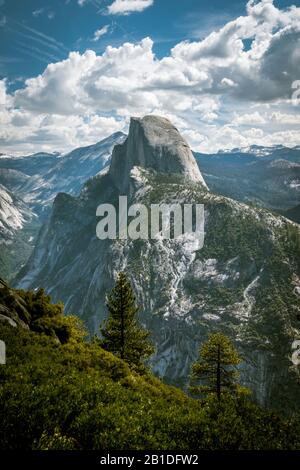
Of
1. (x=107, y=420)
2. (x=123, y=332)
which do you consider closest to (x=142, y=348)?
(x=123, y=332)

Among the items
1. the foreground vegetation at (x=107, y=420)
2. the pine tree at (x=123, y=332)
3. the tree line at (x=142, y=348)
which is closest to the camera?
the foreground vegetation at (x=107, y=420)

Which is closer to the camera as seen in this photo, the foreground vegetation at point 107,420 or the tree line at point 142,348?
the foreground vegetation at point 107,420

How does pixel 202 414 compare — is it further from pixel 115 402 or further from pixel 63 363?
pixel 63 363

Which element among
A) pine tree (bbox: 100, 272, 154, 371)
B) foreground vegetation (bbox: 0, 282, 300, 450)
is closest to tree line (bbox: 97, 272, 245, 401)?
pine tree (bbox: 100, 272, 154, 371)

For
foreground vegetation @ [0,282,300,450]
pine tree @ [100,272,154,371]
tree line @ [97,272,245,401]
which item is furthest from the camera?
pine tree @ [100,272,154,371]

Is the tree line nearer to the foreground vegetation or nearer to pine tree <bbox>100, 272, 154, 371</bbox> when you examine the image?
pine tree <bbox>100, 272, 154, 371</bbox>

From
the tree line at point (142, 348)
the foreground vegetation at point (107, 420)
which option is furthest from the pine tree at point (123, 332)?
the foreground vegetation at point (107, 420)

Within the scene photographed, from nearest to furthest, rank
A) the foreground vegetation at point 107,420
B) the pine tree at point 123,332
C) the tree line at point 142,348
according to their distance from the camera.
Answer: the foreground vegetation at point 107,420 → the tree line at point 142,348 → the pine tree at point 123,332

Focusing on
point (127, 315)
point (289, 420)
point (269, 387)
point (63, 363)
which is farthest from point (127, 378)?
point (269, 387)

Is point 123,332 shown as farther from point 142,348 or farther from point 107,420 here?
point 107,420

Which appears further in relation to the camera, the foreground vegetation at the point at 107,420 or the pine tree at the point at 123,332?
the pine tree at the point at 123,332

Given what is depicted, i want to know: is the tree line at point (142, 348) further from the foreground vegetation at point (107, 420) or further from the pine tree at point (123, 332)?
the foreground vegetation at point (107, 420)
